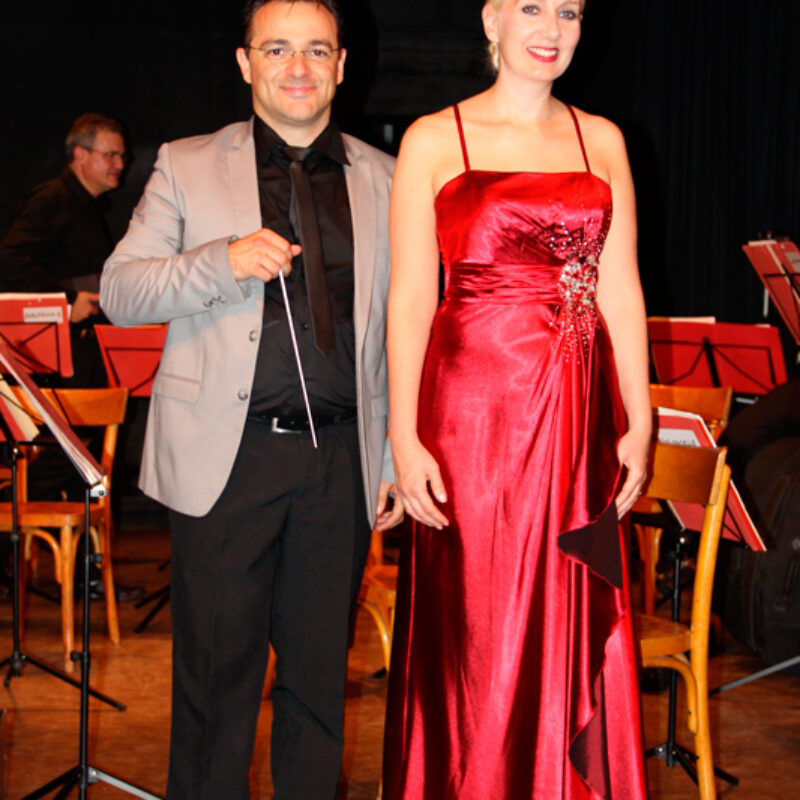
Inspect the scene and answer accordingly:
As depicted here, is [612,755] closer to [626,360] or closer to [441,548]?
[441,548]

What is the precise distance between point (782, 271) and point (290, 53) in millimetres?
3281

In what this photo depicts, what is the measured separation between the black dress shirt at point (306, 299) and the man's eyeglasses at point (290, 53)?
0.14 metres

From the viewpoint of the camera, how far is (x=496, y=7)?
2.05 meters

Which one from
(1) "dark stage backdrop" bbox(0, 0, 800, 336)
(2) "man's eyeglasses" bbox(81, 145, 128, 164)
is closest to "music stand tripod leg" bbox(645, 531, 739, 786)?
(2) "man's eyeglasses" bbox(81, 145, 128, 164)

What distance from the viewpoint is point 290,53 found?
2078 millimetres

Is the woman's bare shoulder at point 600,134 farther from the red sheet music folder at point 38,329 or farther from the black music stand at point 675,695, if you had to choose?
the red sheet music folder at point 38,329

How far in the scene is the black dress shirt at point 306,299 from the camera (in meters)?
2.10

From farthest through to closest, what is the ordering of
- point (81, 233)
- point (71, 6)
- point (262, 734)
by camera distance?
point (71, 6) < point (81, 233) < point (262, 734)

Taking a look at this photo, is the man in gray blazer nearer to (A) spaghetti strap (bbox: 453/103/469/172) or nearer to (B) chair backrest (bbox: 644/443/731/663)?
(A) spaghetti strap (bbox: 453/103/469/172)

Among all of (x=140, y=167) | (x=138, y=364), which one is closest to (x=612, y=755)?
(x=138, y=364)

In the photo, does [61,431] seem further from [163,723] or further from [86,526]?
[163,723]

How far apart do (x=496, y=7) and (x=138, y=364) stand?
2933mm

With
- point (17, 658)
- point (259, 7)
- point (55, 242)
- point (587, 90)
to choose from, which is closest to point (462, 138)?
point (259, 7)

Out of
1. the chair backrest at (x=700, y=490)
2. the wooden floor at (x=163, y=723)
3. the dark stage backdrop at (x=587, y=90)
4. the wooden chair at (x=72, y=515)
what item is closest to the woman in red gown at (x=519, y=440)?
the chair backrest at (x=700, y=490)
